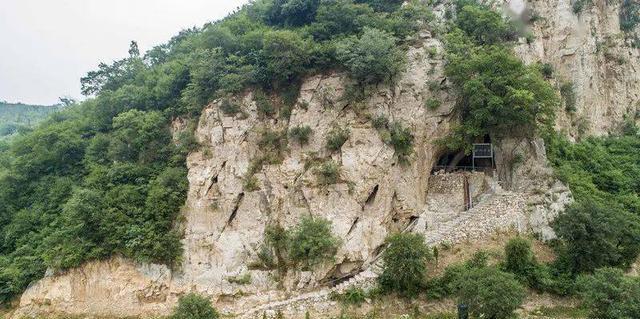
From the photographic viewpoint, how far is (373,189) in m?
23.0

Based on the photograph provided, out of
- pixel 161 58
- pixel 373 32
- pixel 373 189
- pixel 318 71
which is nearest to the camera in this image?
pixel 373 189

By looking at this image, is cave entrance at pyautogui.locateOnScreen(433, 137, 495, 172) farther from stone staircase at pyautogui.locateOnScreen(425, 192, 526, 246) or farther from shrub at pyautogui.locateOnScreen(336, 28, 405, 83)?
shrub at pyautogui.locateOnScreen(336, 28, 405, 83)

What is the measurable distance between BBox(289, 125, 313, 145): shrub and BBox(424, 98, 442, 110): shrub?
257 inches

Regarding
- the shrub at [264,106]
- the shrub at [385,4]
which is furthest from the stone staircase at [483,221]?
the shrub at [385,4]

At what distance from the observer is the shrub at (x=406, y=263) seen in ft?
62.7

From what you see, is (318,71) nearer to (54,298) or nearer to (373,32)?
(373,32)

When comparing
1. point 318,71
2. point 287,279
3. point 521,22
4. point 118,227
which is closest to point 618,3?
point 521,22

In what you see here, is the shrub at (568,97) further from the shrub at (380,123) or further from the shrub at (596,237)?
the shrub at (380,123)

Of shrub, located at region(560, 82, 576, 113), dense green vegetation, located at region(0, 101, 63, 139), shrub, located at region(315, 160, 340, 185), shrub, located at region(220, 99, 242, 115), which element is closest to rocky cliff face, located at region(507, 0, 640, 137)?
shrub, located at region(560, 82, 576, 113)

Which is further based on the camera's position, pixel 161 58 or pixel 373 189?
pixel 161 58

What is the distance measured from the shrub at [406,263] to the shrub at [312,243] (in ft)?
8.67

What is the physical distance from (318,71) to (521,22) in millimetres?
15324

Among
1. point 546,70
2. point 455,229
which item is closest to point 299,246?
point 455,229

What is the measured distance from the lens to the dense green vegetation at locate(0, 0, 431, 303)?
2305 cm
